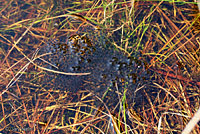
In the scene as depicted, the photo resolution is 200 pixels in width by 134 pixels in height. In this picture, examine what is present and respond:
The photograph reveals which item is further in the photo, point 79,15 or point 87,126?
point 79,15

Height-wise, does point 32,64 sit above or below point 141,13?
below

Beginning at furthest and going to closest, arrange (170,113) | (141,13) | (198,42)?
(141,13) < (198,42) < (170,113)

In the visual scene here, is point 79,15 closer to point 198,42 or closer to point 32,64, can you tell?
point 32,64

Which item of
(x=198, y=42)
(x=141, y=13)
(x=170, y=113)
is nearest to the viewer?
(x=170, y=113)

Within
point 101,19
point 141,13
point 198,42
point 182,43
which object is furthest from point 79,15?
point 198,42
